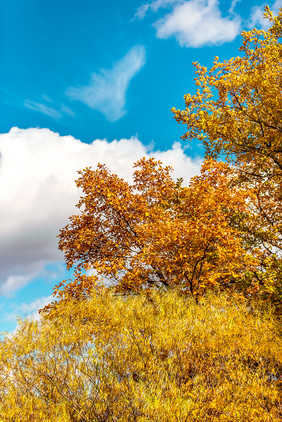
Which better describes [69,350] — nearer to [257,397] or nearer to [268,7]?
[257,397]

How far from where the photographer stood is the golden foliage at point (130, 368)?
6555 mm

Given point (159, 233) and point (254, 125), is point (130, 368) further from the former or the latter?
point (254, 125)

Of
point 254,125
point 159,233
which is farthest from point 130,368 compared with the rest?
point 254,125

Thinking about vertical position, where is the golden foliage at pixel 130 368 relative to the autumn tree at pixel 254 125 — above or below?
below

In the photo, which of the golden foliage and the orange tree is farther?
the orange tree

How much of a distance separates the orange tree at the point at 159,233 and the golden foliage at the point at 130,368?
234cm

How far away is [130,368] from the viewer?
301 inches

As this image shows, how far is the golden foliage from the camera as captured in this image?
655cm

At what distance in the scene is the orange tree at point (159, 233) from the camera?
37.9 ft

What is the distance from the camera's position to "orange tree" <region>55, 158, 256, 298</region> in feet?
37.9

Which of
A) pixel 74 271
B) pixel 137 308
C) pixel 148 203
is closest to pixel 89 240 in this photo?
pixel 74 271

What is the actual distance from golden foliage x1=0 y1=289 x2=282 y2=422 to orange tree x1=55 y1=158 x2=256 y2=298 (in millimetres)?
2336

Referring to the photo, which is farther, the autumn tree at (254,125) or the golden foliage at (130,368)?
the autumn tree at (254,125)

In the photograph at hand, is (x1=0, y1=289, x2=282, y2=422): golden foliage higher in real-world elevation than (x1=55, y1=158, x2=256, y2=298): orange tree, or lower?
lower
